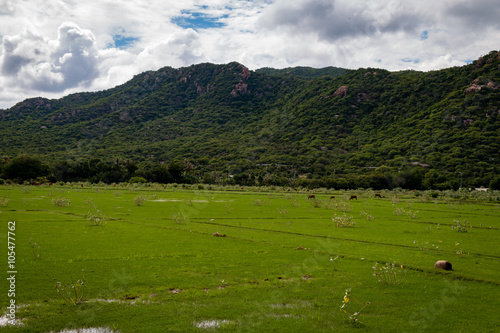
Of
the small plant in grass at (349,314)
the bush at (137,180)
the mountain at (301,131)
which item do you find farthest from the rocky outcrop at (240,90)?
the small plant in grass at (349,314)

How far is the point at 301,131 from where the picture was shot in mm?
138750

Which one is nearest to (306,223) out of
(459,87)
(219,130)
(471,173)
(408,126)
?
(471,173)

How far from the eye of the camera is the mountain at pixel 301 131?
9100 cm

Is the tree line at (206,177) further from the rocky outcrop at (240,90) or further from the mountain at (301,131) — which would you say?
the rocky outcrop at (240,90)

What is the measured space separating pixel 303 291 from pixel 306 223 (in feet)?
49.9

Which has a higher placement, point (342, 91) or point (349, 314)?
point (342, 91)

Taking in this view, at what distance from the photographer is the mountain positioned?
9100cm

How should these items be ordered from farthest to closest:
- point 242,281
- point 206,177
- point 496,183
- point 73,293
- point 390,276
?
point 206,177 → point 496,183 → point 390,276 → point 242,281 → point 73,293

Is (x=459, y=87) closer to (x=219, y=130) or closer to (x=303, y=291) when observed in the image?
(x=219, y=130)

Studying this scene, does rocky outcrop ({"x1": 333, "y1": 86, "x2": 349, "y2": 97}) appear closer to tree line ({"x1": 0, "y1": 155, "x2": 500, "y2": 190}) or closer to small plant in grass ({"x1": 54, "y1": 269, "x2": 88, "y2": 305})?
tree line ({"x1": 0, "y1": 155, "x2": 500, "y2": 190})

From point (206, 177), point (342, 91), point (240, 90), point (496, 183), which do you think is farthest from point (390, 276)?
point (240, 90)

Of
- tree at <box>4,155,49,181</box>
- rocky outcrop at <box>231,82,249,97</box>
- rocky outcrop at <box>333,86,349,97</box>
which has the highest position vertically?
rocky outcrop at <box>231,82,249,97</box>

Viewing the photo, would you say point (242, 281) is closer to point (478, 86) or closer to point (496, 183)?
point (496, 183)

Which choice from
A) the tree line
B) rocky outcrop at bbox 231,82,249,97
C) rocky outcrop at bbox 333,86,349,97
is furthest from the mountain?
rocky outcrop at bbox 231,82,249,97
